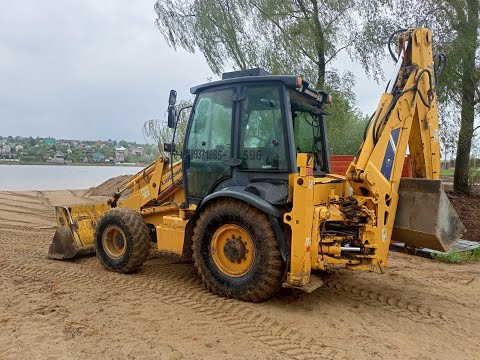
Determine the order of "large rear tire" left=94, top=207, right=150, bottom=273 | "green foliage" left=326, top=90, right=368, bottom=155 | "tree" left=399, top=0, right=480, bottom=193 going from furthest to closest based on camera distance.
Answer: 1. "green foliage" left=326, top=90, right=368, bottom=155
2. "tree" left=399, top=0, right=480, bottom=193
3. "large rear tire" left=94, top=207, right=150, bottom=273

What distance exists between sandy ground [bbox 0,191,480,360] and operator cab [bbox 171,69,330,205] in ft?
3.88

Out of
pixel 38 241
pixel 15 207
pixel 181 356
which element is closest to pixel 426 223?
pixel 181 356

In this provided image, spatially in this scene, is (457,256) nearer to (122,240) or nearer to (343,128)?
(122,240)

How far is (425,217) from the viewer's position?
4504 millimetres

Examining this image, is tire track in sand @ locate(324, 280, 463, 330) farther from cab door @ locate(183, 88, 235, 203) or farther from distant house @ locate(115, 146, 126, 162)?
distant house @ locate(115, 146, 126, 162)

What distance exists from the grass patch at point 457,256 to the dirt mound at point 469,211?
1.50m

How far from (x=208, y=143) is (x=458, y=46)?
7.87 metres

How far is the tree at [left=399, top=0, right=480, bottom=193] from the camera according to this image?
10180 millimetres

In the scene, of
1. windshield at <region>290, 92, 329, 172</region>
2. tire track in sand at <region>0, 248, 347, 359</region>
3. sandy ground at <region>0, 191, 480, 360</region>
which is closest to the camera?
sandy ground at <region>0, 191, 480, 360</region>

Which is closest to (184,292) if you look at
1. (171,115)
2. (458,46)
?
(171,115)

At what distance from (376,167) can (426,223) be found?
0.79 m

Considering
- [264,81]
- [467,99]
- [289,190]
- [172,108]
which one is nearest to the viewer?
[289,190]

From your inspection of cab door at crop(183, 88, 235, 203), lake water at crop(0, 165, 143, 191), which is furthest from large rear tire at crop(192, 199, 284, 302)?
lake water at crop(0, 165, 143, 191)

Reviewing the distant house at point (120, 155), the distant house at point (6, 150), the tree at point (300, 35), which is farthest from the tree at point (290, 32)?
the distant house at point (6, 150)
